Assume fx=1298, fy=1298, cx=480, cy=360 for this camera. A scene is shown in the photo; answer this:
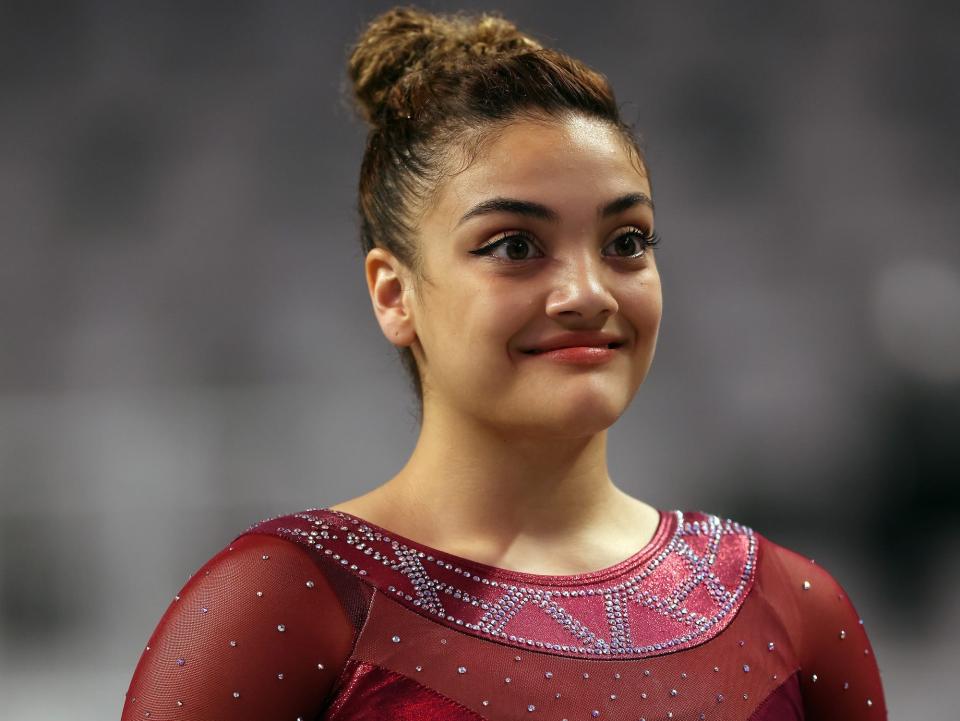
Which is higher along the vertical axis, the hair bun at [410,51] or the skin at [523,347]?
the hair bun at [410,51]

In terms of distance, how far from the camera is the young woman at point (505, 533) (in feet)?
4.83

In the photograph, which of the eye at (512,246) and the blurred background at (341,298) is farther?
the blurred background at (341,298)

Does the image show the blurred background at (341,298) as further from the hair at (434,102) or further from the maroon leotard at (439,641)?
the maroon leotard at (439,641)

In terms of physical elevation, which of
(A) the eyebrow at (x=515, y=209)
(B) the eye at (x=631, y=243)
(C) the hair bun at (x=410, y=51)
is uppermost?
(C) the hair bun at (x=410, y=51)

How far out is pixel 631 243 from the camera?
5.40ft

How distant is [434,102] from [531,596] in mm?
641

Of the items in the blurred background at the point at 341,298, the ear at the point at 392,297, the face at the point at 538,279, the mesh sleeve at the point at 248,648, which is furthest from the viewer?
the blurred background at the point at 341,298

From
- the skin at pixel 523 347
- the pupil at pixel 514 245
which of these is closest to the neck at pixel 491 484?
the skin at pixel 523 347

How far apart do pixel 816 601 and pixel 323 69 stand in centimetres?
281

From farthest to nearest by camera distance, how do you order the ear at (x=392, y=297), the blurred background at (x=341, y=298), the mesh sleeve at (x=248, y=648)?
Result: the blurred background at (x=341, y=298), the ear at (x=392, y=297), the mesh sleeve at (x=248, y=648)

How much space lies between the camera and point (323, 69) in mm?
4094

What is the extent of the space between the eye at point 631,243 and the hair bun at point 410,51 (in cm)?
31

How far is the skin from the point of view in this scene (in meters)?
1.56

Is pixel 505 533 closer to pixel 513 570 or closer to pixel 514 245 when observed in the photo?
pixel 513 570
